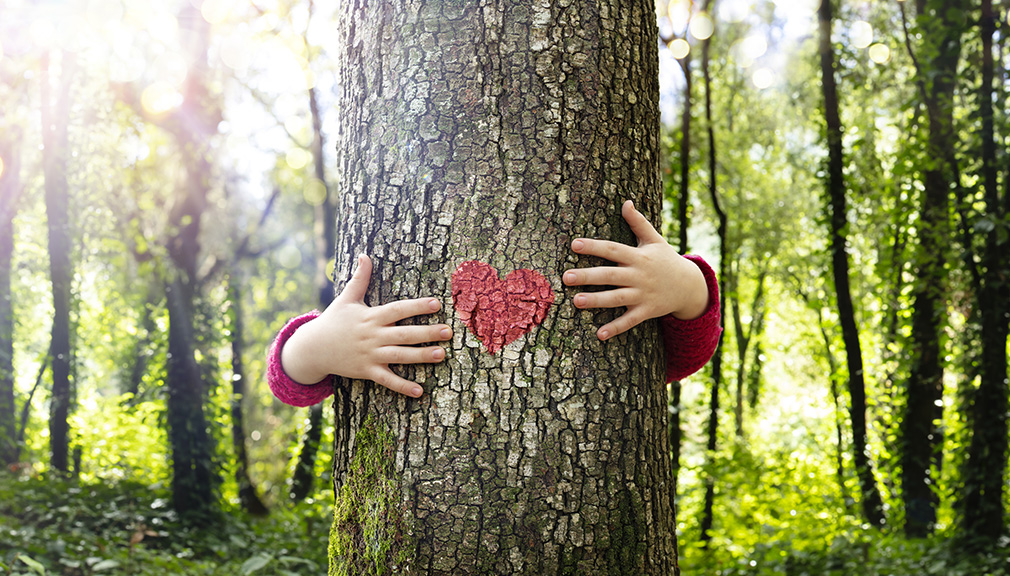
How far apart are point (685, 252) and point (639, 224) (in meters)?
5.09

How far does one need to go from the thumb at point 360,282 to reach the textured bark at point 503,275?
18 mm

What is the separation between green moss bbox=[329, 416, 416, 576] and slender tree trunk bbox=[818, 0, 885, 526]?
5.28 m

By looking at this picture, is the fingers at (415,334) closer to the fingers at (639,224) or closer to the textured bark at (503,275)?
the textured bark at (503,275)

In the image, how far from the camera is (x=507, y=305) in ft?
3.43

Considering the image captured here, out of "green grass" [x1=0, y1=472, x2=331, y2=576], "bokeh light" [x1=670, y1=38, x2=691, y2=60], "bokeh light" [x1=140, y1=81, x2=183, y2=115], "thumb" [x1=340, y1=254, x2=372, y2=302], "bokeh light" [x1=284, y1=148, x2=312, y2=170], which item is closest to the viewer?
"thumb" [x1=340, y1=254, x2=372, y2=302]

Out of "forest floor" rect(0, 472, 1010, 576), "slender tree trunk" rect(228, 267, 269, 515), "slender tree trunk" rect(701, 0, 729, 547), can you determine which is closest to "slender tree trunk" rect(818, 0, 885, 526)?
"forest floor" rect(0, 472, 1010, 576)

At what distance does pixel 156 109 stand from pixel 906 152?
32.3 ft

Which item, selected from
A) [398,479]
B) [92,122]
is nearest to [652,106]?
[398,479]

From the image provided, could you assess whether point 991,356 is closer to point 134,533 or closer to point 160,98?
point 134,533

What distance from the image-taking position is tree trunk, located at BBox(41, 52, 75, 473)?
5617mm

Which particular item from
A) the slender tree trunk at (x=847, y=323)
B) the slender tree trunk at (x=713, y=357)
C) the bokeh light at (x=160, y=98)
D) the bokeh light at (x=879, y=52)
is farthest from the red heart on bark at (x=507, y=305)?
the bokeh light at (x=160, y=98)

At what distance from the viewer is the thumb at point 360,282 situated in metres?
1.13

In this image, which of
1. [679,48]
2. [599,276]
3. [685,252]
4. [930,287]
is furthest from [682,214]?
[599,276]

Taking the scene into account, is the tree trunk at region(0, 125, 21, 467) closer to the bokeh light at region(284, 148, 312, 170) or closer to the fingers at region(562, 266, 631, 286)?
the bokeh light at region(284, 148, 312, 170)
